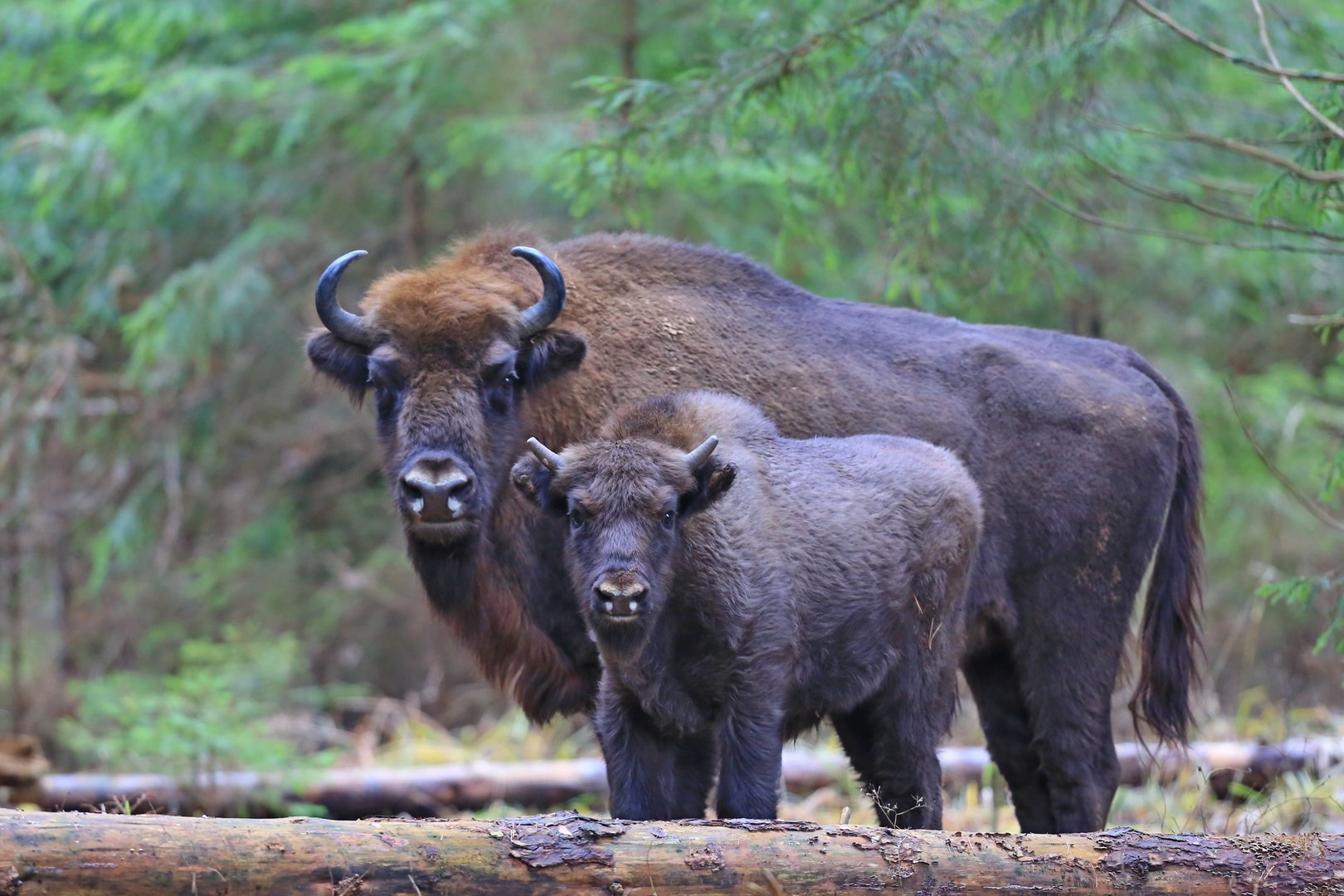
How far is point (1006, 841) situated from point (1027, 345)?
3.91m

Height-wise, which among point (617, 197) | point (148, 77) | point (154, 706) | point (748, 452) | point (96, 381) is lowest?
point (154, 706)

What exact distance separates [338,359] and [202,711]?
5.29 meters

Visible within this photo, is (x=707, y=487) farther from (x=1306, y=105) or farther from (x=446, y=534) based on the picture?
(x=1306, y=105)

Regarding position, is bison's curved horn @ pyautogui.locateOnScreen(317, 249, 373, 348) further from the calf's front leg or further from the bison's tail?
the bison's tail

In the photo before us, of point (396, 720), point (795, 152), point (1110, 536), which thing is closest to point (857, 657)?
point (1110, 536)

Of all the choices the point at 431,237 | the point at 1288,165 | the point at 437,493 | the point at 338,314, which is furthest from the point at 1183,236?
the point at 431,237

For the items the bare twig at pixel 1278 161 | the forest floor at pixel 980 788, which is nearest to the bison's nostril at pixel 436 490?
the forest floor at pixel 980 788

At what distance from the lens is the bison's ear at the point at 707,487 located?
5746mm

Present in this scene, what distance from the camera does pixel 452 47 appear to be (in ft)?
41.4

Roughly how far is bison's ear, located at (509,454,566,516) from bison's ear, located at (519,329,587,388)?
115 centimetres

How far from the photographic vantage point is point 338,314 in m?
7.05

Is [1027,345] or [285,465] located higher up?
[1027,345]

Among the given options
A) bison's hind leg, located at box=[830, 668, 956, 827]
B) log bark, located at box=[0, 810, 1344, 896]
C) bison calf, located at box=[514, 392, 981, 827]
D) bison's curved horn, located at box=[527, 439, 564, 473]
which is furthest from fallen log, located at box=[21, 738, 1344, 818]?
bison's curved horn, located at box=[527, 439, 564, 473]

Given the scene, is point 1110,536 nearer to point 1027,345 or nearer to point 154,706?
point 1027,345
